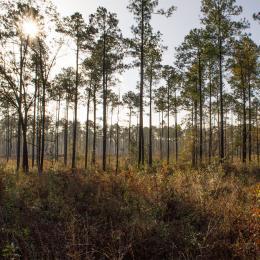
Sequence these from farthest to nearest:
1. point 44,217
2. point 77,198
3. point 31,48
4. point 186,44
Answer: point 186,44
point 31,48
point 77,198
point 44,217

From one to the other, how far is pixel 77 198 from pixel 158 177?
270 cm

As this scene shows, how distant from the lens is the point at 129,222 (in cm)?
599

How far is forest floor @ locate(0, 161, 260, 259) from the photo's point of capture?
4.95 metres

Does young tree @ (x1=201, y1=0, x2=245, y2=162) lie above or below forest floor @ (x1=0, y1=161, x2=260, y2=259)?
above

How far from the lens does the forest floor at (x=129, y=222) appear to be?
4.95 m

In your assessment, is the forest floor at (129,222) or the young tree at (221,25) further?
the young tree at (221,25)

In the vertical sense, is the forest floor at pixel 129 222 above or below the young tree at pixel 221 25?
below

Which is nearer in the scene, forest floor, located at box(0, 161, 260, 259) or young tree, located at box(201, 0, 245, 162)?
forest floor, located at box(0, 161, 260, 259)

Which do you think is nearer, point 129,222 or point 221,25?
point 129,222

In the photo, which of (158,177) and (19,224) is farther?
(158,177)

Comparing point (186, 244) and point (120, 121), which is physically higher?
point (120, 121)

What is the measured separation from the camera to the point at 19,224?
609 centimetres

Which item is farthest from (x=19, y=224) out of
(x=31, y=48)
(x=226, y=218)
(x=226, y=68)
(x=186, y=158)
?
(x=186, y=158)

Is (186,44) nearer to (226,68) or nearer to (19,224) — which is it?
(226,68)
